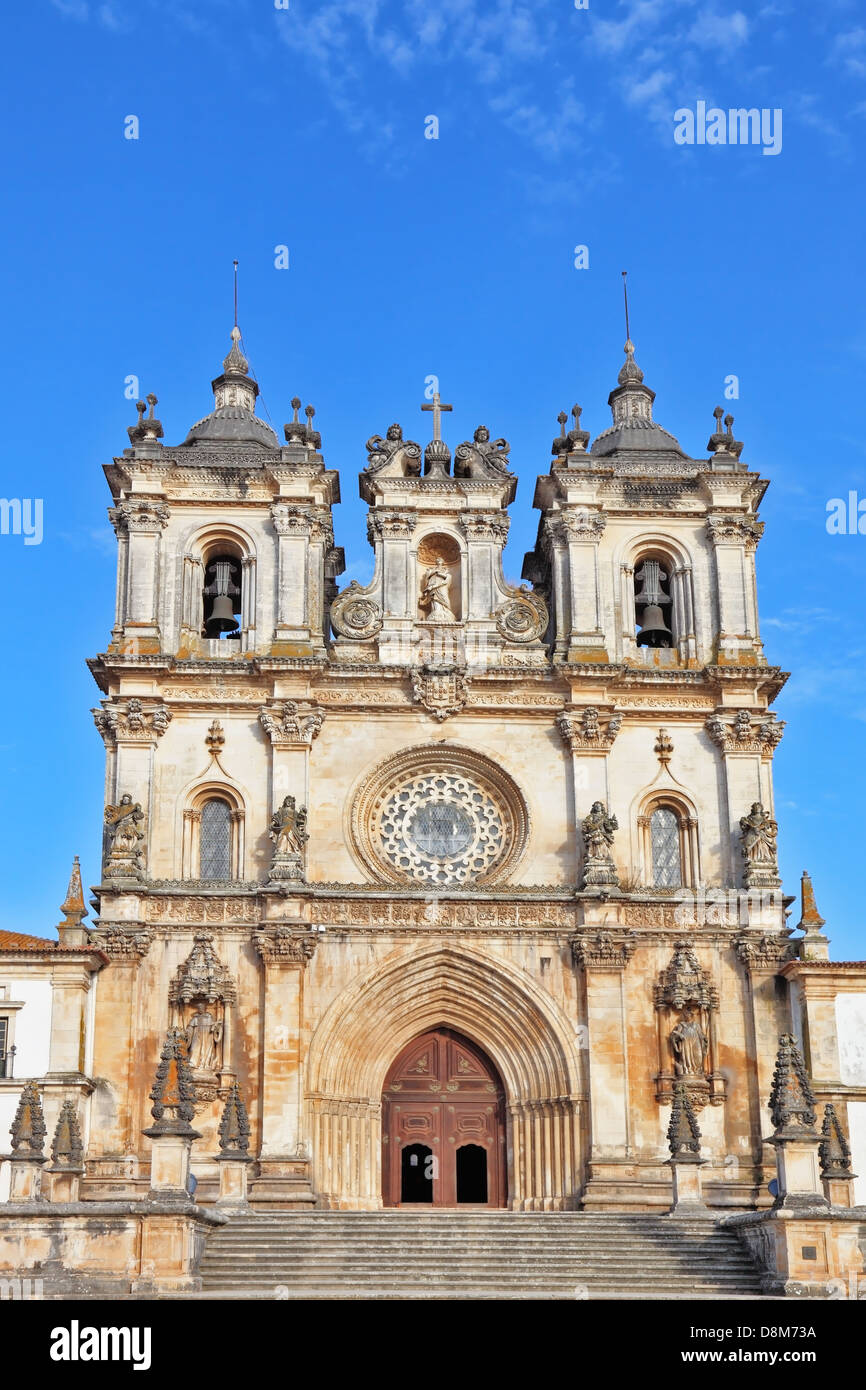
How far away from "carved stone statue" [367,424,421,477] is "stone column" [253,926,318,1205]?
1123 centimetres

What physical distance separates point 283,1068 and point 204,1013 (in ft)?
6.40

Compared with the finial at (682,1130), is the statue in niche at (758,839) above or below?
above

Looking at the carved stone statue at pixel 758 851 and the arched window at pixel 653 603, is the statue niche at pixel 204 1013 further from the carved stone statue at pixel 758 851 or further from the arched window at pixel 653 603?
the arched window at pixel 653 603

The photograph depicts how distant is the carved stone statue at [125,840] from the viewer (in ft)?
113

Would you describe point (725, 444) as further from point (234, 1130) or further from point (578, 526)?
point (234, 1130)

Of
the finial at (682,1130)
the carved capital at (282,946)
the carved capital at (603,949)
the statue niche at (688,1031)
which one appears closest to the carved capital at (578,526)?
the carved capital at (603,949)

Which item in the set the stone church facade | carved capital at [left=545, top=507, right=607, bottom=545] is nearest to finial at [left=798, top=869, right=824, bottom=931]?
the stone church facade

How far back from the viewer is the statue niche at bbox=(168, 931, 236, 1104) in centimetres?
3331

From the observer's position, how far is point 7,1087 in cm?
3203

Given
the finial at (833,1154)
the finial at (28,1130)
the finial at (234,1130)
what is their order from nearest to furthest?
the finial at (833,1154) → the finial at (28,1130) → the finial at (234,1130)

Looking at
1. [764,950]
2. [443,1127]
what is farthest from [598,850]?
[443,1127]

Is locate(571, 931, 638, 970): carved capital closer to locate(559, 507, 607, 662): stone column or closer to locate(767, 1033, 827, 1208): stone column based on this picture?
locate(559, 507, 607, 662): stone column

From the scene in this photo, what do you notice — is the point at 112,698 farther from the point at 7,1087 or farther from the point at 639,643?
the point at 639,643

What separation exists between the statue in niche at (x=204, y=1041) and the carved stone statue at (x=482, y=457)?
1386cm
